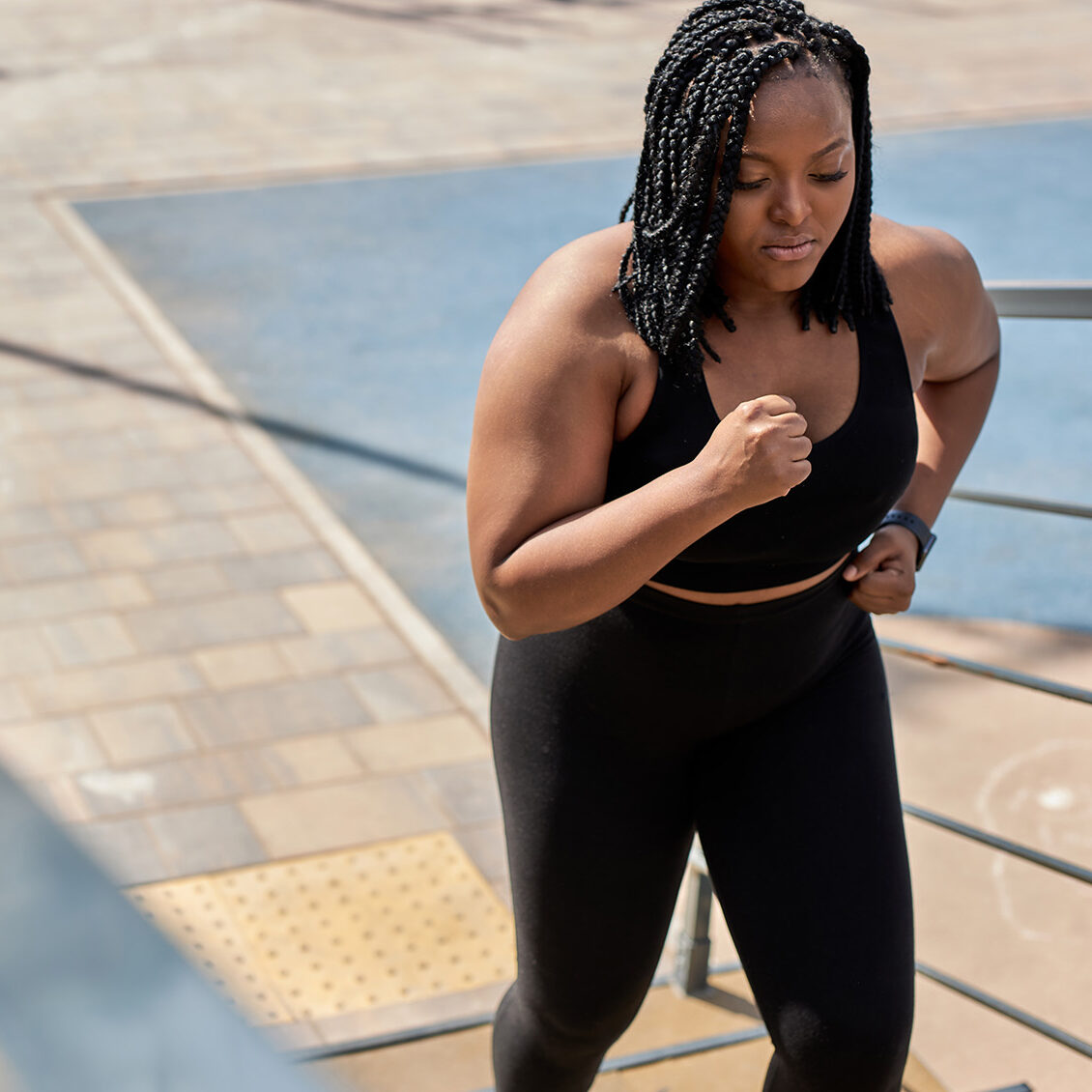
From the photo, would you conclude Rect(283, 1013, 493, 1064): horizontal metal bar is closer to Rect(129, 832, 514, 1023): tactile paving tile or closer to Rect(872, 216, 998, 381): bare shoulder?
Rect(129, 832, 514, 1023): tactile paving tile

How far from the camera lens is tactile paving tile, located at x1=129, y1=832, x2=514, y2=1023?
10.3 feet

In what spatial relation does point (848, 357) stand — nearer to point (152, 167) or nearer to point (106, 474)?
point (106, 474)

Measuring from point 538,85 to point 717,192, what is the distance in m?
11.5

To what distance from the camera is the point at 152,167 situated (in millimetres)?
10273

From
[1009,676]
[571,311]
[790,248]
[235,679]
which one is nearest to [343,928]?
[235,679]

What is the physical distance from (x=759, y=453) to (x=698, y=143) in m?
0.38

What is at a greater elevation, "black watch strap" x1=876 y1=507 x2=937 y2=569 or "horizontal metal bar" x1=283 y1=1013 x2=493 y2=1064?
"black watch strap" x1=876 y1=507 x2=937 y2=569

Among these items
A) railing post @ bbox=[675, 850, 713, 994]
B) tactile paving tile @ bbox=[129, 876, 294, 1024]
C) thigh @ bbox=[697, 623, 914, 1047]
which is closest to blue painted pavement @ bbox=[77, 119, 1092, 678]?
tactile paving tile @ bbox=[129, 876, 294, 1024]

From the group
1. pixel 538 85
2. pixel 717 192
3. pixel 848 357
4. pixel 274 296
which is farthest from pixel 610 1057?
pixel 538 85

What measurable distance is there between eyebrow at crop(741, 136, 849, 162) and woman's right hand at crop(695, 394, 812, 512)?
29 cm

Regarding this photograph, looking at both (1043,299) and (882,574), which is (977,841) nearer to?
(882,574)

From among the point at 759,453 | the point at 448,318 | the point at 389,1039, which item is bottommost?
the point at 448,318

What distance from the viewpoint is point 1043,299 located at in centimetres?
227

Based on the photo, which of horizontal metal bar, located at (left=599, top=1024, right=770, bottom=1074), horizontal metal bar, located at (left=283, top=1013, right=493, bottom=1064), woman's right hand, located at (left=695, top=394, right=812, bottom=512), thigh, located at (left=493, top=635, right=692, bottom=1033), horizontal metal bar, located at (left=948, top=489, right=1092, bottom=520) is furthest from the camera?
horizontal metal bar, located at (left=283, top=1013, right=493, bottom=1064)
